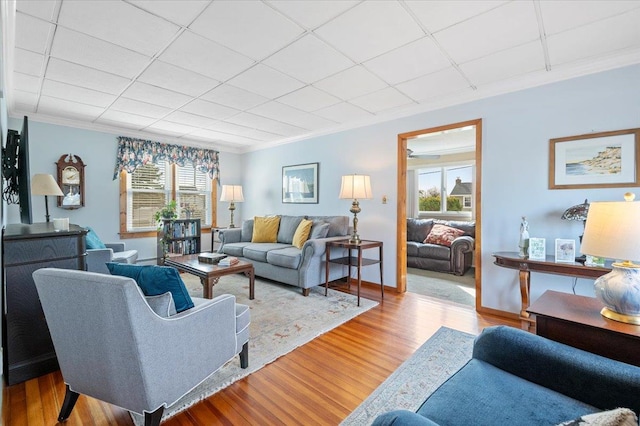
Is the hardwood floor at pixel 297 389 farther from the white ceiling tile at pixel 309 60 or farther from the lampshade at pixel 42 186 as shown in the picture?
the white ceiling tile at pixel 309 60

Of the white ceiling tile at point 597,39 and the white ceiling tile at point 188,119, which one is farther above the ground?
the white ceiling tile at point 188,119

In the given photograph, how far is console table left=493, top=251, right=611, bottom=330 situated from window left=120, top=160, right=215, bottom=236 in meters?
5.10

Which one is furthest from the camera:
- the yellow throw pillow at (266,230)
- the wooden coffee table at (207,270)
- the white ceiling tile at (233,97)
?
the yellow throw pillow at (266,230)

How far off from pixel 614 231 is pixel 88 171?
19.0 ft

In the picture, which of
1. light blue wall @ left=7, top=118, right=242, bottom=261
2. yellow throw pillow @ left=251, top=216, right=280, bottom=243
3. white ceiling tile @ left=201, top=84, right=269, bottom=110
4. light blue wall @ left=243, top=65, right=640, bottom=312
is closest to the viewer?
light blue wall @ left=243, top=65, right=640, bottom=312

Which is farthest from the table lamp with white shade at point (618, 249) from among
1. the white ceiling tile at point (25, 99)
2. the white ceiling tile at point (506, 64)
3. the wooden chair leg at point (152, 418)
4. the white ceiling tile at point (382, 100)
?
the white ceiling tile at point (25, 99)

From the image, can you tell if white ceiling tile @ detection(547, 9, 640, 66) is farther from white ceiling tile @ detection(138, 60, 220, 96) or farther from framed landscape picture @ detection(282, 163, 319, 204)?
framed landscape picture @ detection(282, 163, 319, 204)

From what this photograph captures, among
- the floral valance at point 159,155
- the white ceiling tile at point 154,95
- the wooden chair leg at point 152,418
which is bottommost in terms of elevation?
the wooden chair leg at point 152,418

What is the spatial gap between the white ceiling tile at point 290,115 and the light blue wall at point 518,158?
759mm

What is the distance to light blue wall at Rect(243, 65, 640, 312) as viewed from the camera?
8.16 ft

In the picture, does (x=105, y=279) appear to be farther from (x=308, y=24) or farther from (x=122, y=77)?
(x=122, y=77)

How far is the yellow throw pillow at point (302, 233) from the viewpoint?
411 cm

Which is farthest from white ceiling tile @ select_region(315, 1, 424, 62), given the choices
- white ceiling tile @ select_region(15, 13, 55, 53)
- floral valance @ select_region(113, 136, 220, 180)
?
floral valance @ select_region(113, 136, 220, 180)

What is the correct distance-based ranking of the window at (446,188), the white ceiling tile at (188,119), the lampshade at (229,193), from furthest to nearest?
the window at (446,188), the lampshade at (229,193), the white ceiling tile at (188,119)
